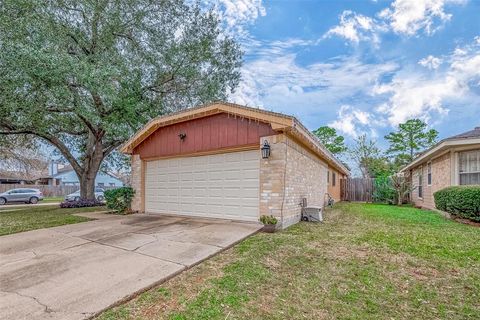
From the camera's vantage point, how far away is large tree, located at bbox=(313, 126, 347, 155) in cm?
3077

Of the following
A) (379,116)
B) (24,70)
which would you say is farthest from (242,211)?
(379,116)

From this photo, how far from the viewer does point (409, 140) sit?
28219 mm

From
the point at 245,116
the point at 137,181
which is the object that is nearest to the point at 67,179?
the point at 137,181

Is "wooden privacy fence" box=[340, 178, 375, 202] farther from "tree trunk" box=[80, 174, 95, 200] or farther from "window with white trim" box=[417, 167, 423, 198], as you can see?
"tree trunk" box=[80, 174, 95, 200]

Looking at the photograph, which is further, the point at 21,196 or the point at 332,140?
the point at 332,140

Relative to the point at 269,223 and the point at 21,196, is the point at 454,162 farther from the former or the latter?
the point at 21,196

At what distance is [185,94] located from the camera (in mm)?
13578

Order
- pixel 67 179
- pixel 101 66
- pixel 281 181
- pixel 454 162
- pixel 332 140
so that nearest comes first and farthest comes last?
Result: 1. pixel 281 181
2. pixel 454 162
3. pixel 101 66
4. pixel 332 140
5. pixel 67 179

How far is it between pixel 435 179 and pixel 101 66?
14.3 metres

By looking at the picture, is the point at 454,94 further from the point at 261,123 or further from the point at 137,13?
the point at 137,13

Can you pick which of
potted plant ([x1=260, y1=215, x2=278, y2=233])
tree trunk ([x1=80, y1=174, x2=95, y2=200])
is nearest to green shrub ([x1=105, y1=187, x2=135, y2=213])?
tree trunk ([x1=80, y1=174, x2=95, y2=200])

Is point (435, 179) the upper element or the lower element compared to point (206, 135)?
lower

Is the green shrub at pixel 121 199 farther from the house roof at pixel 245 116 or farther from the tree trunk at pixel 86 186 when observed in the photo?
the tree trunk at pixel 86 186

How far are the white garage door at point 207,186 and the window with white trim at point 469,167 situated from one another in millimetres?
7466
